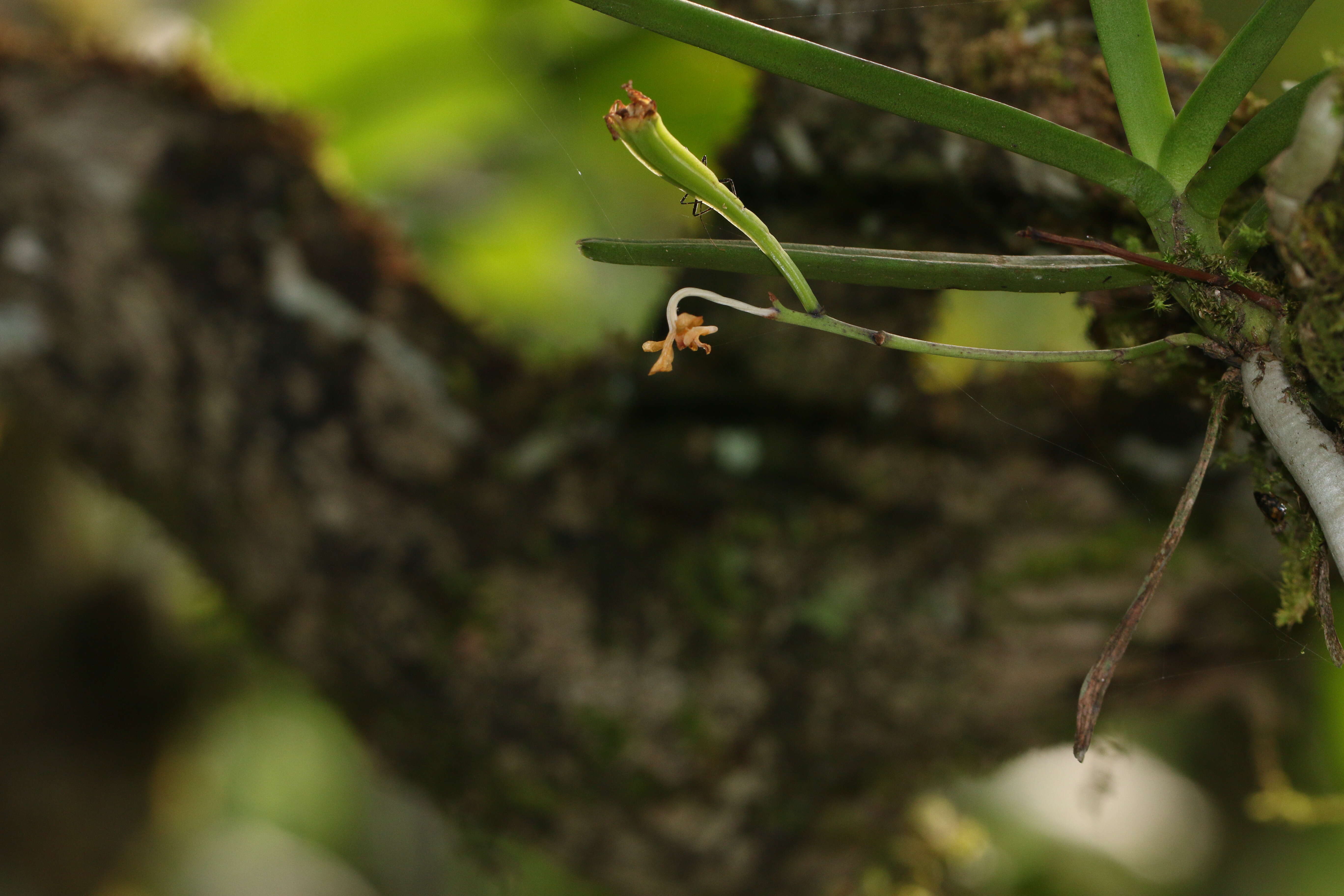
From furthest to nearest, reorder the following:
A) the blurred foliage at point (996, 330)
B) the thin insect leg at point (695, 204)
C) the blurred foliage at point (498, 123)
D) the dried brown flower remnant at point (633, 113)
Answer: the blurred foliage at point (498, 123) → the blurred foliage at point (996, 330) → the thin insect leg at point (695, 204) → the dried brown flower remnant at point (633, 113)

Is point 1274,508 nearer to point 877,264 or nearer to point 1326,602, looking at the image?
point 1326,602

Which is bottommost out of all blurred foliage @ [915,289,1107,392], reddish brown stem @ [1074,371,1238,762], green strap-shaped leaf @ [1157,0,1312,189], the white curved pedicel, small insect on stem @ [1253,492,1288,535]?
reddish brown stem @ [1074,371,1238,762]

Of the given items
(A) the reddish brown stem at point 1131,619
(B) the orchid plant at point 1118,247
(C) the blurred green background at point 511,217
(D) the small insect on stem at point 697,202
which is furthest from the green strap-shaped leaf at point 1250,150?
(C) the blurred green background at point 511,217

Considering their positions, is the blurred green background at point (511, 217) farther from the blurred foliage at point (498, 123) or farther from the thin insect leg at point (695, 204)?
the thin insect leg at point (695, 204)

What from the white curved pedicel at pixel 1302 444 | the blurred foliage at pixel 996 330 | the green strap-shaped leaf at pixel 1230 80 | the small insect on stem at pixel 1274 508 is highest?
the blurred foliage at pixel 996 330

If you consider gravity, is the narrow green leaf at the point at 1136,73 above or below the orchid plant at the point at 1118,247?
above

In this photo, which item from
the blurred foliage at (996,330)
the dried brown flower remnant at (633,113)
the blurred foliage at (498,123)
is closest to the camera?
the dried brown flower remnant at (633,113)

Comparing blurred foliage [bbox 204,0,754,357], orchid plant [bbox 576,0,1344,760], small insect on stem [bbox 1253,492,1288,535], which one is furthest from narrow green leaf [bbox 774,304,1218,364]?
blurred foliage [bbox 204,0,754,357]

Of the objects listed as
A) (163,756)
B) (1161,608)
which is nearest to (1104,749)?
(1161,608)

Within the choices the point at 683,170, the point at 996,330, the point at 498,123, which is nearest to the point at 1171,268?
the point at 683,170

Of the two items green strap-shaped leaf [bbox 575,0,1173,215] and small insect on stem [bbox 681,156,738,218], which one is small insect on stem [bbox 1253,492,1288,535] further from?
small insect on stem [bbox 681,156,738,218]
